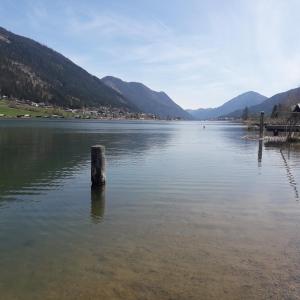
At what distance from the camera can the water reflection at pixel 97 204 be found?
17.0 meters

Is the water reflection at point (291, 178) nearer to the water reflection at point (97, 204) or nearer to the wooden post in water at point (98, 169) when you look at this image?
the water reflection at point (97, 204)

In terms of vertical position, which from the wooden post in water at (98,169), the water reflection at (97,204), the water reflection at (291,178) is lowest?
the water reflection at (291,178)

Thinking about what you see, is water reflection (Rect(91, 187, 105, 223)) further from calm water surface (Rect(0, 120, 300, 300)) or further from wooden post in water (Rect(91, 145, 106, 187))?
wooden post in water (Rect(91, 145, 106, 187))

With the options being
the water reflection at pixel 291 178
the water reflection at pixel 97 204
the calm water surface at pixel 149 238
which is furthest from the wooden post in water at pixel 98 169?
the water reflection at pixel 291 178

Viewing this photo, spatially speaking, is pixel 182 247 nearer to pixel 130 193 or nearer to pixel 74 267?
pixel 74 267

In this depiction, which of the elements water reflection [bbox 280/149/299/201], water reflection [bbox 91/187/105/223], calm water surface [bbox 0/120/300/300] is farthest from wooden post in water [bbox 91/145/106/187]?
water reflection [bbox 280/149/299/201]

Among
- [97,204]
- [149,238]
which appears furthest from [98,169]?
Result: [149,238]

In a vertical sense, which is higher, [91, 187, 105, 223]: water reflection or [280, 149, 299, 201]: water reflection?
[91, 187, 105, 223]: water reflection

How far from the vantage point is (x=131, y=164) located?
35.6 meters

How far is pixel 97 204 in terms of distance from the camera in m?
19.4

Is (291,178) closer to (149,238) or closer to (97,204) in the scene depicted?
(97,204)

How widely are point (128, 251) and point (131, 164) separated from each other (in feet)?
75.4

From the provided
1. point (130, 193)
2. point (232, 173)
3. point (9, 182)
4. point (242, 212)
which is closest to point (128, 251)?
point (242, 212)

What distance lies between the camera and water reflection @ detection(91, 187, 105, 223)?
17016 mm
